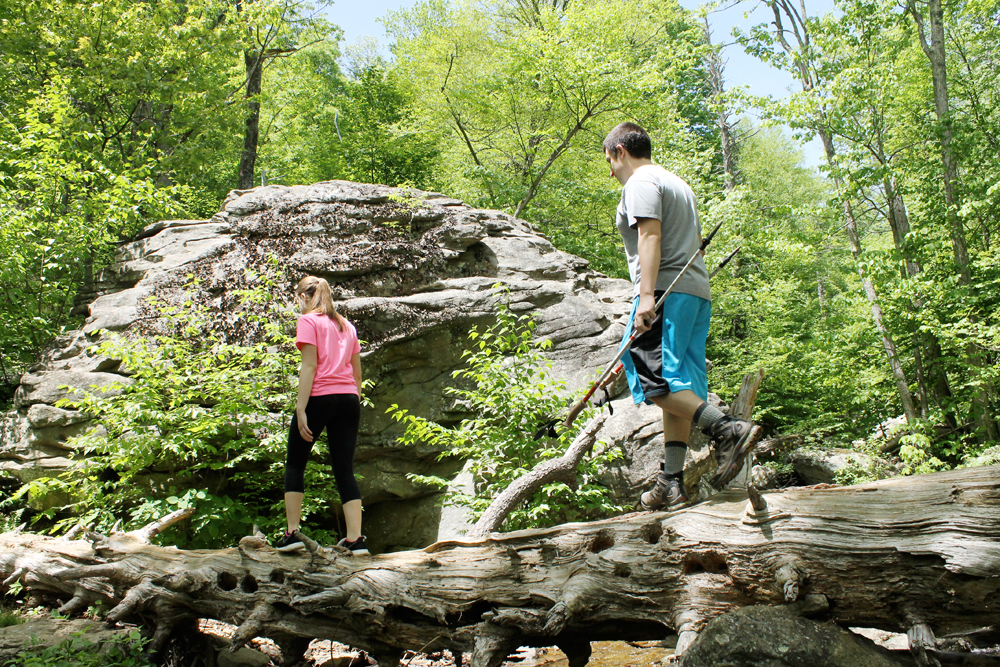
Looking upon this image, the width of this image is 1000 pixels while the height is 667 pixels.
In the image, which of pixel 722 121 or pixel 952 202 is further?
pixel 722 121

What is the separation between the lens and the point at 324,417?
4.11m

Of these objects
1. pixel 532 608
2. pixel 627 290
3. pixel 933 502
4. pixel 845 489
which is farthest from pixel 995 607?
pixel 627 290

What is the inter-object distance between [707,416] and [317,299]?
279cm

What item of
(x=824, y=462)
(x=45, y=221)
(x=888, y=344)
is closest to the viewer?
(x=45, y=221)

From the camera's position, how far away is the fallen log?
2533 millimetres

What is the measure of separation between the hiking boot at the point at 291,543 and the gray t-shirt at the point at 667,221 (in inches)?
105

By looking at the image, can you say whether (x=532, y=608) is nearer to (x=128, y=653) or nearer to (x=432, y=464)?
(x=128, y=653)

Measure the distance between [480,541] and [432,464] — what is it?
3.99 metres

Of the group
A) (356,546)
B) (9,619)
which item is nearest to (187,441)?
(9,619)

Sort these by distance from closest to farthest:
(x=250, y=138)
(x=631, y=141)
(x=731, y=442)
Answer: (x=731, y=442) → (x=631, y=141) → (x=250, y=138)

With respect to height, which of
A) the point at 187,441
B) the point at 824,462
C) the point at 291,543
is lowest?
the point at 824,462

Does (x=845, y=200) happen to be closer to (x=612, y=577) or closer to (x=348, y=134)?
(x=612, y=577)

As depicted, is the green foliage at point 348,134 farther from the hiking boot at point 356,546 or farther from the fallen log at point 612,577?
the fallen log at point 612,577

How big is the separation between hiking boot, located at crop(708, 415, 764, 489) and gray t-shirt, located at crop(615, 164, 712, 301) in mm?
713
